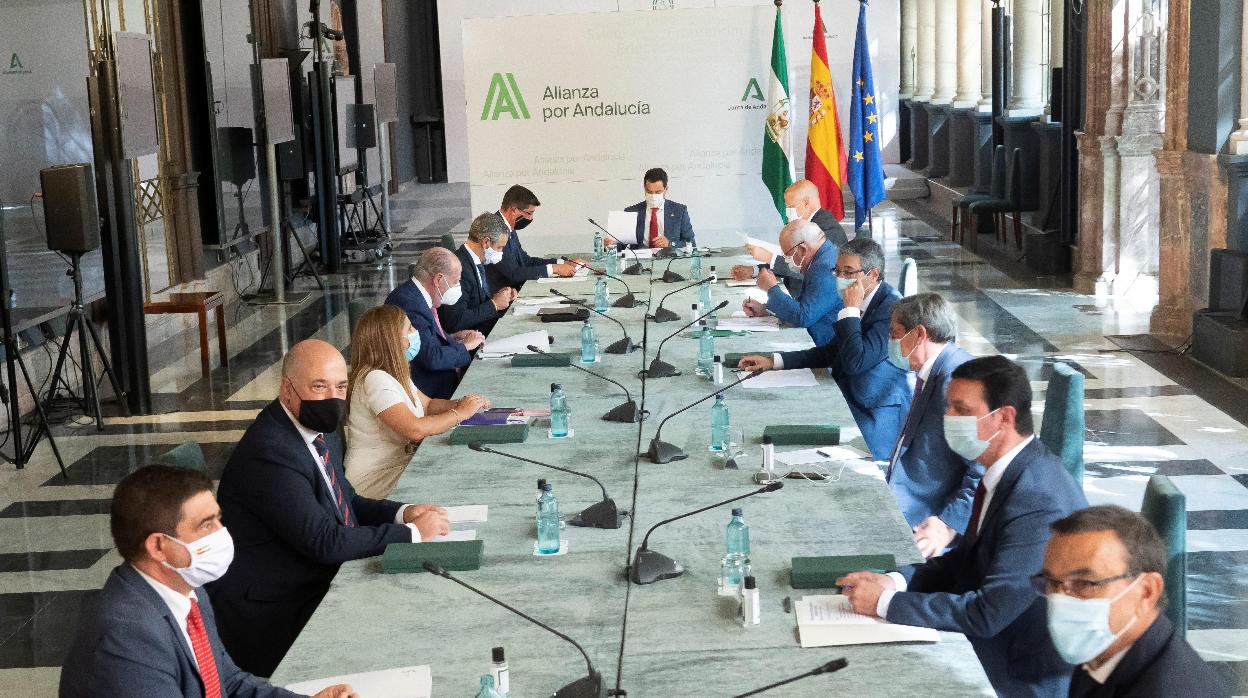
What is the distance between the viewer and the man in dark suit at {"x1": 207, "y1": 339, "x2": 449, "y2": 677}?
3705 millimetres

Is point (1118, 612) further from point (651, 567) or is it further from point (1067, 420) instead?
point (1067, 420)

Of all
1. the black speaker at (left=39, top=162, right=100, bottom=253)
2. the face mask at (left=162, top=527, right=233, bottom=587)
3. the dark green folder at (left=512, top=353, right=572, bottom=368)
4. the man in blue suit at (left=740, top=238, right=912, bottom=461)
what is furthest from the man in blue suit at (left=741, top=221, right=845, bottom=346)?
the face mask at (left=162, top=527, right=233, bottom=587)

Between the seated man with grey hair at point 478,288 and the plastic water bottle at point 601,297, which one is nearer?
the plastic water bottle at point 601,297

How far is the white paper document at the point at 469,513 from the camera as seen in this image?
3.93 m

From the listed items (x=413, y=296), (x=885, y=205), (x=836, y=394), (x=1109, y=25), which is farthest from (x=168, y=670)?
(x=885, y=205)

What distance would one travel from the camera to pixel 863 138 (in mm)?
12805

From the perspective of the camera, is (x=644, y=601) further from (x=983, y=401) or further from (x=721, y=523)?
(x=983, y=401)

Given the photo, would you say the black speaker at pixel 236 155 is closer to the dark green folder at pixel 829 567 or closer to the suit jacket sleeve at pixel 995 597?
the dark green folder at pixel 829 567

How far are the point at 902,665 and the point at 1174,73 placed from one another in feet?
24.4

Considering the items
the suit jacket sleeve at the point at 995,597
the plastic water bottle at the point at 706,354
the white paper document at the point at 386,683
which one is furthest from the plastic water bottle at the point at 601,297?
the white paper document at the point at 386,683

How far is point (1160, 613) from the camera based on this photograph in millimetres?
2447

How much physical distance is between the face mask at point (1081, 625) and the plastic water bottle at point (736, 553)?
95 cm

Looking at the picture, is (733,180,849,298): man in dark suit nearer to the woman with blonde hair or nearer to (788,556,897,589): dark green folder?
the woman with blonde hair

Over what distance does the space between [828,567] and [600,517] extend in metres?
0.72
